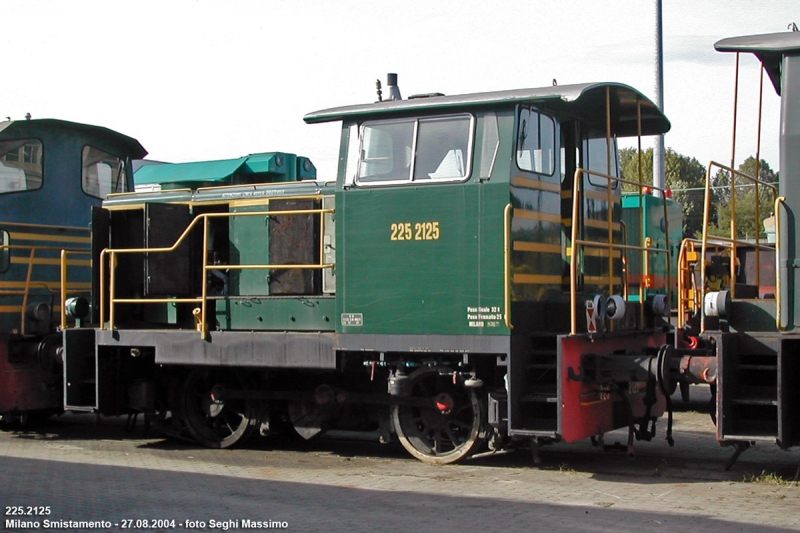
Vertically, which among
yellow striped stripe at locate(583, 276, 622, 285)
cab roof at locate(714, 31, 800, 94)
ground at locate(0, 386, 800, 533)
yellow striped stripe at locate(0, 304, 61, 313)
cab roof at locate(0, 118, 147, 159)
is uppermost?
cab roof at locate(0, 118, 147, 159)

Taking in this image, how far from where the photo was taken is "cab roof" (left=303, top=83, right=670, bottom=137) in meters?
8.85

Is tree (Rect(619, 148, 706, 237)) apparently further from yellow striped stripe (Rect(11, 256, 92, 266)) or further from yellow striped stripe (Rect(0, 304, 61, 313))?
yellow striped stripe (Rect(0, 304, 61, 313))

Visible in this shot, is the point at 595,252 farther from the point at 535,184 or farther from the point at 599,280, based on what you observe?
the point at 535,184

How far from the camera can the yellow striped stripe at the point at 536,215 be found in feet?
29.6

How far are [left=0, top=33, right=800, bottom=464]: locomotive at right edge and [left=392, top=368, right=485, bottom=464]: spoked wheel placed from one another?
0.07 ft

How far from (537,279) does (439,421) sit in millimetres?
1834

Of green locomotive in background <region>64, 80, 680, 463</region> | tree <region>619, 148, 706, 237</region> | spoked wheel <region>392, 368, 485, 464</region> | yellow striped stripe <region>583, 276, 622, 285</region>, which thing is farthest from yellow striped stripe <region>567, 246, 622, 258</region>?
tree <region>619, 148, 706, 237</region>

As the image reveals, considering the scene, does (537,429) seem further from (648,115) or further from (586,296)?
(648,115)

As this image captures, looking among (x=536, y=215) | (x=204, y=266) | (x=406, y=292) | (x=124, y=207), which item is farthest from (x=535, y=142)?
(x=124, y=207)

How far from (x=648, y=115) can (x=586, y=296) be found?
7.41 feet

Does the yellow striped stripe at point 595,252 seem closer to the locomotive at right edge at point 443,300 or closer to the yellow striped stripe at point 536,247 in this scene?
the locomotive at right edge at point 443,300

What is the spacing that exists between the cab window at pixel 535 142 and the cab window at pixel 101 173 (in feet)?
23.2

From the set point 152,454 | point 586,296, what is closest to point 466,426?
point 586,296

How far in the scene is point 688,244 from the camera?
10102mm
